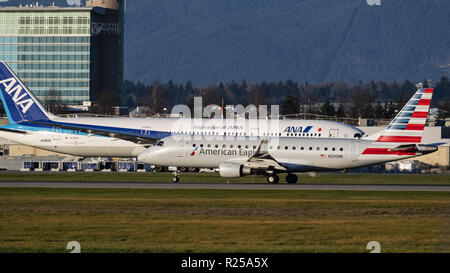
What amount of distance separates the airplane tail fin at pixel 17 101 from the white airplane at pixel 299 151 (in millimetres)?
19850

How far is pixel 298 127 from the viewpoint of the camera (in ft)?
221

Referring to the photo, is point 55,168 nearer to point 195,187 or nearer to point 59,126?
point 59,126

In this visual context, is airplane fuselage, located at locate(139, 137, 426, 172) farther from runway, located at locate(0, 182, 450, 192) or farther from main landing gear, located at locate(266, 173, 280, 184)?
runway, located at locate(0, 182, 450, 192)

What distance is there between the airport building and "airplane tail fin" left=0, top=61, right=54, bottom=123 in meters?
117

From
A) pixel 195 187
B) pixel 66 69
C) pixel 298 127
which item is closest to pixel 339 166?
pixel 195 187

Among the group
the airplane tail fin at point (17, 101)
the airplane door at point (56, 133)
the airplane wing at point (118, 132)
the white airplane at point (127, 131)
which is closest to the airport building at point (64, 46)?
the airplane tail fin at point (17, 101)

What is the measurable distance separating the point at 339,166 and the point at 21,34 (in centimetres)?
15359

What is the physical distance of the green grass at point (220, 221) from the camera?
984 inches

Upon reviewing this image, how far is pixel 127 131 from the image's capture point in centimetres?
6644

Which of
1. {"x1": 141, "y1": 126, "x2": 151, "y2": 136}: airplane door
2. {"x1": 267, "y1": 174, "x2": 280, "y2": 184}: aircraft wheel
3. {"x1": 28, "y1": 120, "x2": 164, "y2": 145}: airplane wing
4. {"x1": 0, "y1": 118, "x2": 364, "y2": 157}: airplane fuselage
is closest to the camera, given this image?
{"x1": 267, "y1": 174, "x2": 280, "y2": 184}: aircraft wheel

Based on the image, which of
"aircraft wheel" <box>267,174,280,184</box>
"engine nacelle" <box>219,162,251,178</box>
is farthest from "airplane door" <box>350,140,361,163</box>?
"engine nacelle" <box>219,162,251,178</box>

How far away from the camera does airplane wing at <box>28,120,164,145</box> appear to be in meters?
65.6

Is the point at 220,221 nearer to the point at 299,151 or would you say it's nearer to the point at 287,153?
the point at 287,153

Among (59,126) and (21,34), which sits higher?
(21,34)
